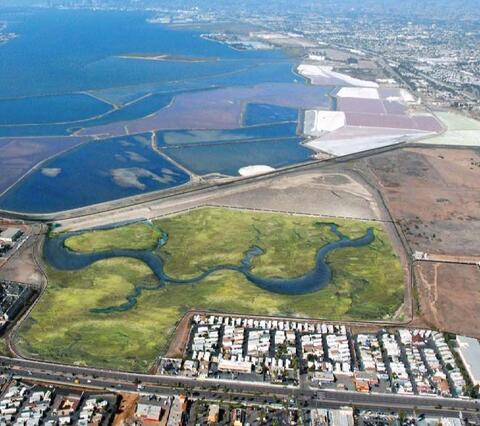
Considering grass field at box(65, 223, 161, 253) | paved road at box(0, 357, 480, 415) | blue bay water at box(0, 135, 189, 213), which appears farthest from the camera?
blue bay water at box(0, 135, 189, 213)

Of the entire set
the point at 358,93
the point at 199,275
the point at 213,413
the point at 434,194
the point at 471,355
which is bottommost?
the point at 358,93

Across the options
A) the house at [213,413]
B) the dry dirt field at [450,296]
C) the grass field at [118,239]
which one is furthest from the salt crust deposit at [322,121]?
the house at [213,413]

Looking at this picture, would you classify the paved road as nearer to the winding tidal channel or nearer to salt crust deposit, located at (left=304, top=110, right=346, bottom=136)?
the winding tidal channel

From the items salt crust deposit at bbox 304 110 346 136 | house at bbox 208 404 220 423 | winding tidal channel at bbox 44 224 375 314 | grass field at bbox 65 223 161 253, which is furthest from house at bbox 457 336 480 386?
salt crust deposit at bbox 304 110 346 136

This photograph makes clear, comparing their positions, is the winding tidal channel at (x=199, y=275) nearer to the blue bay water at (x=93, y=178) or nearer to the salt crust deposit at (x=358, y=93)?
the blue bay water at (x=93, y=178)

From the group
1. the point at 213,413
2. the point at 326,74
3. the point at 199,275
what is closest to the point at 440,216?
the point at 199,275

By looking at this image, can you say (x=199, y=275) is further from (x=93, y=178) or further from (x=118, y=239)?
(x=93, y=178)
